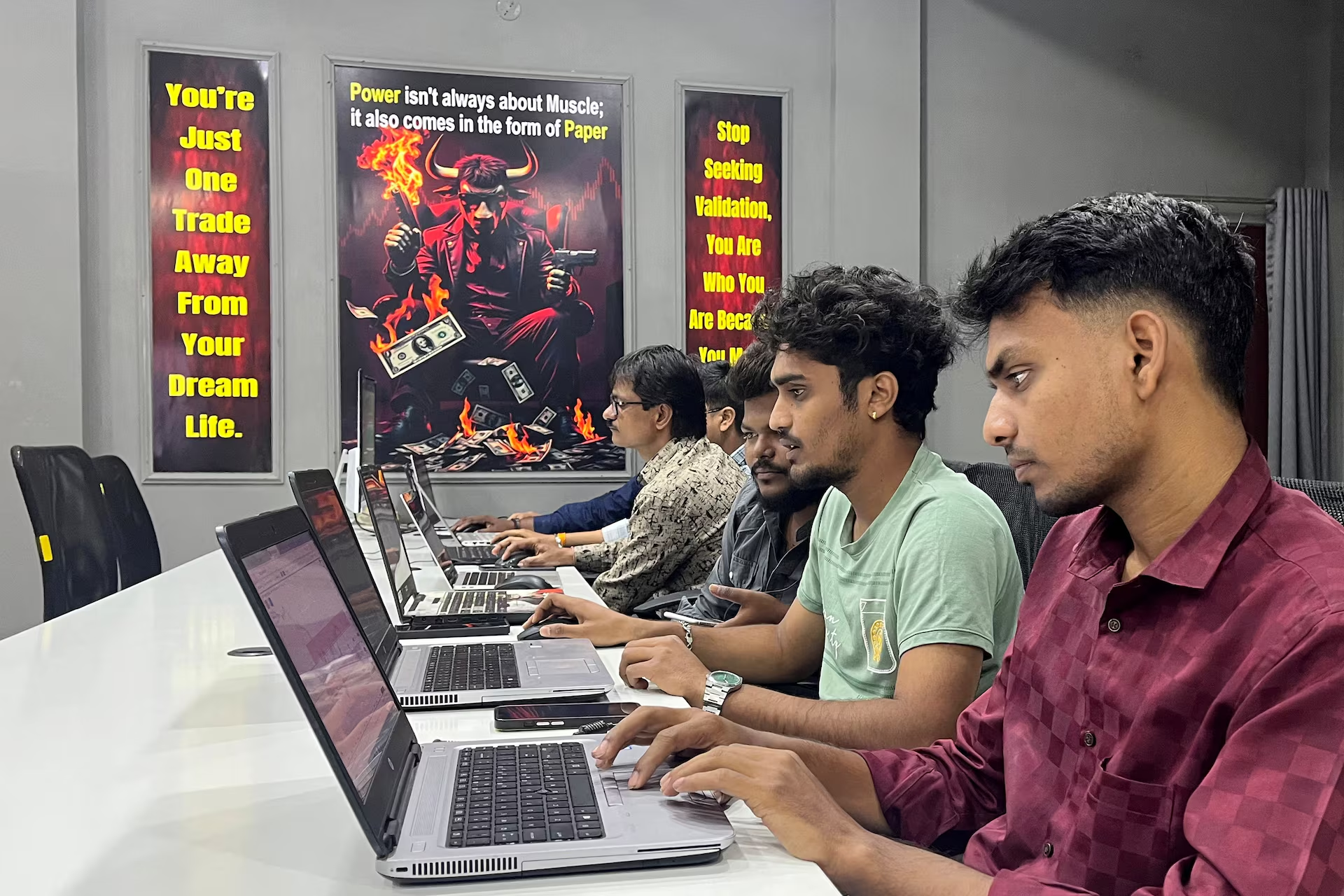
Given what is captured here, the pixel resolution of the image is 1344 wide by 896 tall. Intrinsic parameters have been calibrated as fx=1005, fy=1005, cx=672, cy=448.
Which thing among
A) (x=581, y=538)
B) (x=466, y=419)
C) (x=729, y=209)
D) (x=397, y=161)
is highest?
(x=397, y=161)

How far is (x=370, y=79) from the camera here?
4.45m

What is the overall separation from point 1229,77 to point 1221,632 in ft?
17.9

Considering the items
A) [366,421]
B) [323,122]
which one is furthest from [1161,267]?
[323,122]

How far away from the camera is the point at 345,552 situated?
155 cm

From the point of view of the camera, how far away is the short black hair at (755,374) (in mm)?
2344

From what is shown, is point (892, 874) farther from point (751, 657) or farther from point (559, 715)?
point (751, 657)

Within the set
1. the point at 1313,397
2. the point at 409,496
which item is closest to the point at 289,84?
the point at 409,496

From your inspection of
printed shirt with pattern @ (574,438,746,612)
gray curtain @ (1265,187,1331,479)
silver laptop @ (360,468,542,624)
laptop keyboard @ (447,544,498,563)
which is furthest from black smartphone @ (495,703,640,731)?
gray curtain @ (1265,187,1331,479)

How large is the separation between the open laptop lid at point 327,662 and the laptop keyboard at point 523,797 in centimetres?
6

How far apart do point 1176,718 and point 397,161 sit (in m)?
4.26

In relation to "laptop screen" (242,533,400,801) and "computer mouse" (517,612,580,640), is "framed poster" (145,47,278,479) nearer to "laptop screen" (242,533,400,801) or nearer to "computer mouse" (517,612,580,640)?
"computer mouse" (517,612,580,640)

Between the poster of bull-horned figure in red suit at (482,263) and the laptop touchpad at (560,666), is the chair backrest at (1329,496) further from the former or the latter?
the poster of bull-horned figure in red suit at (482,263)

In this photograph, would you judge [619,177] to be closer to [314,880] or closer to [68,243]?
[68,243]

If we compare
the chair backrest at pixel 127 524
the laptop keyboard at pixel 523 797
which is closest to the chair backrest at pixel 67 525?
the chair backrest at pixel 127 524
